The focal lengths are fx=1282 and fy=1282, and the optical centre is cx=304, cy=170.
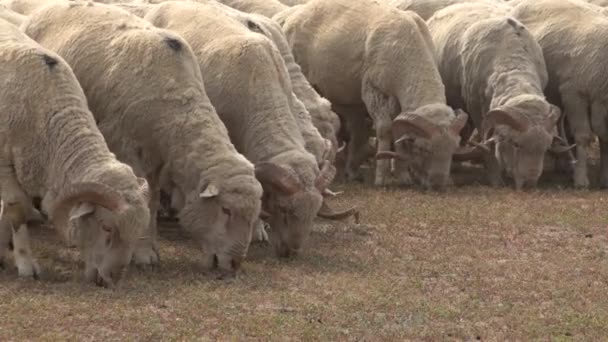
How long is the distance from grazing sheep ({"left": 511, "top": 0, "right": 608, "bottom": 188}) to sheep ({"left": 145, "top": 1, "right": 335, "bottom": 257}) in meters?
6.33

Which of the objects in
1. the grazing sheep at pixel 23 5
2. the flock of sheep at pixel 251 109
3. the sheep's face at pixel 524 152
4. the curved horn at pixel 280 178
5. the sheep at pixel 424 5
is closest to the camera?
the flock of sheep at pixel 251 109

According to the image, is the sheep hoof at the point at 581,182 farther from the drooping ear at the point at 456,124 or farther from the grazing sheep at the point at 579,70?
the drooping ear at the point at 456,124

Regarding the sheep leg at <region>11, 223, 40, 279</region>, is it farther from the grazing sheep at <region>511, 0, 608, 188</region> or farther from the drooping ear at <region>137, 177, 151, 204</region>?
the grazing sheep at <region>511, 0, 608, 188</region>

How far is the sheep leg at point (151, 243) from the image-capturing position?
41.9ft

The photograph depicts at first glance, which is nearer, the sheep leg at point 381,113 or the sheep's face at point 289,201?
the sheep's face at point 289,201

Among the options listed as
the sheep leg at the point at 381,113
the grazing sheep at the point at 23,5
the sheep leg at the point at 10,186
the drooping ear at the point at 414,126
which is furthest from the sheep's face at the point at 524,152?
the sheep leg at the point at 10,186

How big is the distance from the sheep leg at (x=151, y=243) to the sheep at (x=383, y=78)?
5462 mm

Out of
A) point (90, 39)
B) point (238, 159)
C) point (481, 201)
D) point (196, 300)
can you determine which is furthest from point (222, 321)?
point (481, 201)

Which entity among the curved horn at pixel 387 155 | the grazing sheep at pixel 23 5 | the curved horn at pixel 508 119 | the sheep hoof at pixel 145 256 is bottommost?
the curved horn at pixel 387 155

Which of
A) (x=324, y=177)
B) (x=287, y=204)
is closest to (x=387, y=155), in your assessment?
(x=324, y=177)

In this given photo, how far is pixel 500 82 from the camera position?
19.2 m

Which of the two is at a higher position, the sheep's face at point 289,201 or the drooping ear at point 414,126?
the sheep's face at point 289,201

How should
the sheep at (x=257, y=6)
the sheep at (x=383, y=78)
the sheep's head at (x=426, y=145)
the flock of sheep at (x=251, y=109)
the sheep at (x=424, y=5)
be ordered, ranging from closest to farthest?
the flock of sheep at (x=251, y=109), the sheep's head at (x=426, y=145), the sheep at (x=383, y=78), the sheep at (x=257, y=6), the sheep at (x=424, y=5)

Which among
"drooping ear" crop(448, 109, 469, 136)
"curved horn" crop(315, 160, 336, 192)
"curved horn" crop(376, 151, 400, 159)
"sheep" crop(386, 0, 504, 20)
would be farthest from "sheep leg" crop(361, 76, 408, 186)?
"curved horn" crop(315, 160, 336, 192)
